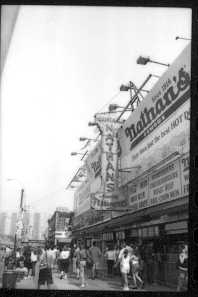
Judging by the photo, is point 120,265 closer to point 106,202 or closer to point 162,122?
point 106,202

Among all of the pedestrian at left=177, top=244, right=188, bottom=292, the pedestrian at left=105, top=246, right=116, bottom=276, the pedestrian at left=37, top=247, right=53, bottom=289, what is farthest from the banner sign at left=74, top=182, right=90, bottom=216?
the pedestrian at left=177, top=244, right=188, bottom=292

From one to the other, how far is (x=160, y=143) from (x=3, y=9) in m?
7.11

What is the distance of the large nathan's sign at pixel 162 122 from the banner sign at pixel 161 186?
0.39 metres

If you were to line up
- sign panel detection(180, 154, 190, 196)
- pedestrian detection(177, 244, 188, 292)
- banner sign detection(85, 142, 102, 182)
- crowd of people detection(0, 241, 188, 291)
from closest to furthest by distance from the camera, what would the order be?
pedestrian detection(177, 244, 188, 292) → crowd of people detection(0, 241, 188, 291) → sign panel detection(180, 154, 190, 196) → banner sign detection(85, 142, 102, 182)

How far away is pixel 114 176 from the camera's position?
→ 634 inches

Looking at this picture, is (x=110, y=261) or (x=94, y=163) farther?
(x=94, y=163)

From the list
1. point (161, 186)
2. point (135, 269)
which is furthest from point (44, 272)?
point (161, 186)

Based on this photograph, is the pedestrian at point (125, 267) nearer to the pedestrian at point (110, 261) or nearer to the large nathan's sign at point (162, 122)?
the large nathan's sign at point (162, 122)

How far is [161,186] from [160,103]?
→ 270 cm

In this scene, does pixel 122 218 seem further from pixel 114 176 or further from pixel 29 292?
pixel 29 292

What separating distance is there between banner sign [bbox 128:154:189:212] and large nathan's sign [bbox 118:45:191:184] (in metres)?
0.39

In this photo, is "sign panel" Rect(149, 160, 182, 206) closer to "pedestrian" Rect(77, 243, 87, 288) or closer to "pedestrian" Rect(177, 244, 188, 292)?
"pedestrian" Rect(177, 244, 188, 292)

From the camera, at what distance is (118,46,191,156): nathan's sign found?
11805 millimetres

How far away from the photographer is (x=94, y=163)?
21.0 meters
